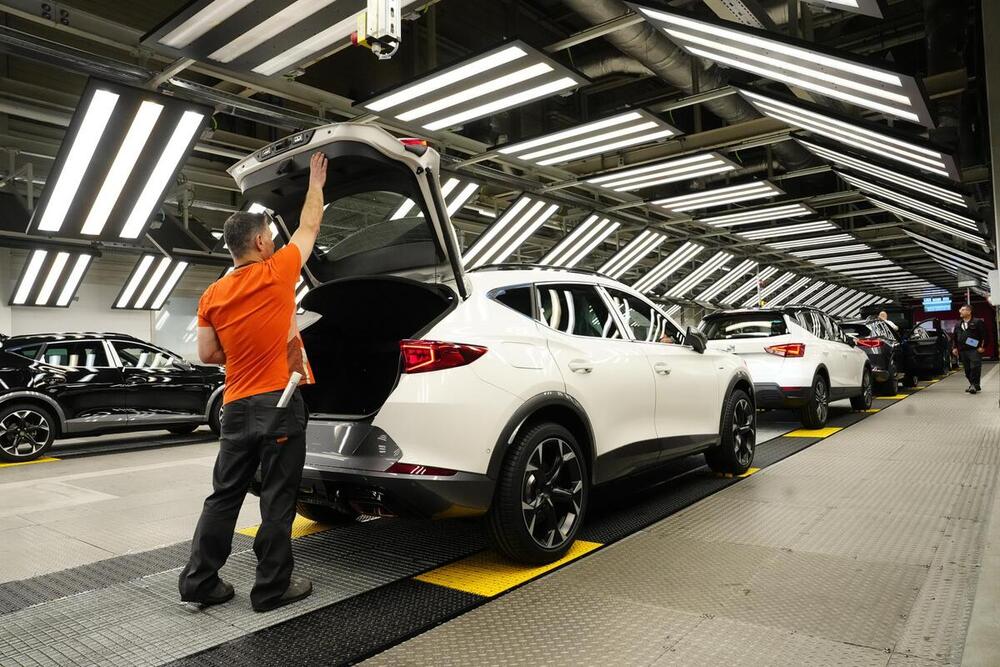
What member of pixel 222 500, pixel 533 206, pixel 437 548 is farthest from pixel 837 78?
pixel 533 206

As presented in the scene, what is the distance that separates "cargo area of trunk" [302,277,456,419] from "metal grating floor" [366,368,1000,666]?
1.37 metres

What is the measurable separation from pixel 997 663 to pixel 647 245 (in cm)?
1408

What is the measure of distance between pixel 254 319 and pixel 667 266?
52.7ft

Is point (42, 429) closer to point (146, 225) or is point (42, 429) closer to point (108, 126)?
point (146, 225)

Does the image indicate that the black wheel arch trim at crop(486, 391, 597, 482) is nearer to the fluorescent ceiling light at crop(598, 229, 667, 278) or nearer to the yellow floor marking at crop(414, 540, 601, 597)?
the yellow floor marking at crop(414, 540, 601, 597)

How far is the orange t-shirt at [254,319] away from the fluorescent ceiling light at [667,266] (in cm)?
1522

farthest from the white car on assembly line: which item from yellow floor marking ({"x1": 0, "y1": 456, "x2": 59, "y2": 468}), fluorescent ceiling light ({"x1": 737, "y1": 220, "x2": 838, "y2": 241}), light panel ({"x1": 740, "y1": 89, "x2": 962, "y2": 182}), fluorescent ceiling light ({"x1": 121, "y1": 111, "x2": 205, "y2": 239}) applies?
fluorescent ceiling light ({"x1": 737, "y1": 220, "x2": 838, "y2": 241})

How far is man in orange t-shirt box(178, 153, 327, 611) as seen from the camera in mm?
2713

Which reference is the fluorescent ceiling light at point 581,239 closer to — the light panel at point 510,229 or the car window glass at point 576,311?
the light panel at point 510,229

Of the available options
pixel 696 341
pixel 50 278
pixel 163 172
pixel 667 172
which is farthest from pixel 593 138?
pixel 50 278

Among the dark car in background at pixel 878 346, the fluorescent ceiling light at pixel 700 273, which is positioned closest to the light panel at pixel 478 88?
the dark car in background at pixel 878 346

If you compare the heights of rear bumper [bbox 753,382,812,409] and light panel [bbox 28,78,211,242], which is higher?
light panel [bbox 28,78,211,242]

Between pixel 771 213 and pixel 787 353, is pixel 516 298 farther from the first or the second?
pixel 771 213

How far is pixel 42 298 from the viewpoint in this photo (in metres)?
11.6
